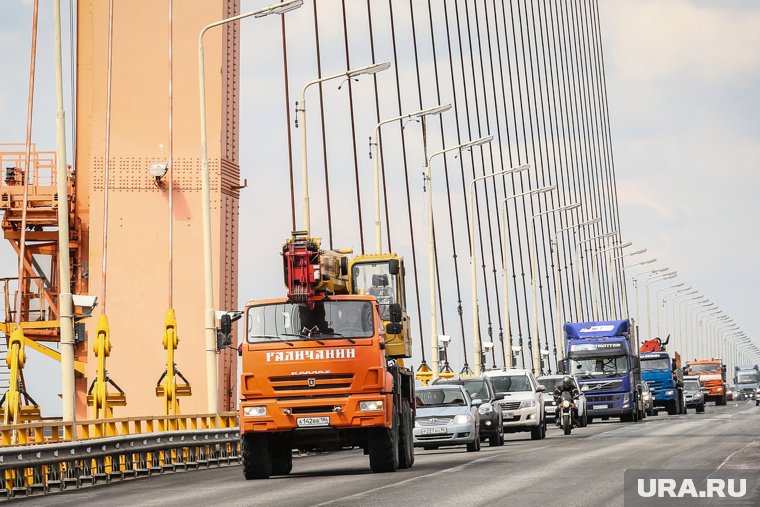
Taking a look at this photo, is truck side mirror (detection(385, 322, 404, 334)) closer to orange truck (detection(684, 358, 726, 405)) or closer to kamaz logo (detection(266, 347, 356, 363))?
kamaz logo (detection(266, 347, 356, 363))

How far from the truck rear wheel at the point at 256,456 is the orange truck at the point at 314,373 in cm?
2

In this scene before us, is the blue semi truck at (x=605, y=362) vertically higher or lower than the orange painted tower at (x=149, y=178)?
lower

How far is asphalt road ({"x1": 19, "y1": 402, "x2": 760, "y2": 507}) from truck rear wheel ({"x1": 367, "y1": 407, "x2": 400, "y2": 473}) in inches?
12.6

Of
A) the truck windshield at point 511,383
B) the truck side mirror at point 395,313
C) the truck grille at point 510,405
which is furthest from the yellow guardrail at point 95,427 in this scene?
the truck windshield at point 511,383

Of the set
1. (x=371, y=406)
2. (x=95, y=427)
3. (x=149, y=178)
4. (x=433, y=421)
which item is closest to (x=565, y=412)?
(x=433, y=421)

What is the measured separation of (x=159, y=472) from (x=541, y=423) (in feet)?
50.4

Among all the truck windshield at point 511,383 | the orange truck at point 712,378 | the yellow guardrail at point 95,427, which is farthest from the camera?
the orange truck at point 712,378

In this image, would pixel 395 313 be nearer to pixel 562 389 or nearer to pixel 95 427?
pixel 95 427

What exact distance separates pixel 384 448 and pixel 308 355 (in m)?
2.11

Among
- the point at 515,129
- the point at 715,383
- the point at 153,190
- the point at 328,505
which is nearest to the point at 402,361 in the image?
the point at 328,505

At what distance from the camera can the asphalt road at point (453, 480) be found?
59.9 ft

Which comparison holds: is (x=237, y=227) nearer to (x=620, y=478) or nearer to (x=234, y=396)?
(x=234, y=396)

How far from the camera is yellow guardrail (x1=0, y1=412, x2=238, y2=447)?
23.3 m

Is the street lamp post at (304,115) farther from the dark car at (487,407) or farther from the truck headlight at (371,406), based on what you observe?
the truck headlight at (371,406)
